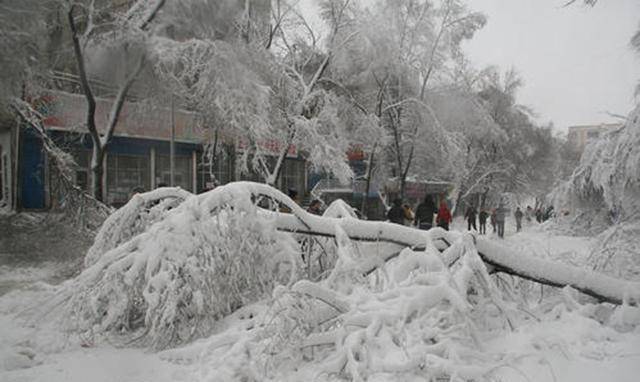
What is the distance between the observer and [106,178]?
20.2 m

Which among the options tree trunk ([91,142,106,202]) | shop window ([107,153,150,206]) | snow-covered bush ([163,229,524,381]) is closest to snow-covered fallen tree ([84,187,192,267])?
snow-covered bush ([163,229,524,381])

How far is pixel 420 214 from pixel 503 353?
9079 millimetres

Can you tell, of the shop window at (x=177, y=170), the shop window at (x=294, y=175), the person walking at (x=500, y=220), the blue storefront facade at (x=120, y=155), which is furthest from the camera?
the shop window at (x=294, y=175)

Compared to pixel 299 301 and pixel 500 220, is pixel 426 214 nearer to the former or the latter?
pixel 299 301

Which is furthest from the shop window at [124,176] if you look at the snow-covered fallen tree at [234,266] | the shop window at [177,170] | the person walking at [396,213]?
the snow-covered fallen tree at [234,266]

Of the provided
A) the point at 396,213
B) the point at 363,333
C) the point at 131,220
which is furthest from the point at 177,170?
the point at 363,333

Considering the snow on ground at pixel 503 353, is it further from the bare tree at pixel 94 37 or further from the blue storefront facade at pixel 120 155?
the bare tree at pixel 94 37

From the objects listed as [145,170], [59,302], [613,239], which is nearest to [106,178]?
[145,170]

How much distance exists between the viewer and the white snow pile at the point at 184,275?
15.5ft

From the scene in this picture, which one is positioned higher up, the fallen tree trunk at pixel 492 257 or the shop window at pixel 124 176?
the shop window at pixel 124 176

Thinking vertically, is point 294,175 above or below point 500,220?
above

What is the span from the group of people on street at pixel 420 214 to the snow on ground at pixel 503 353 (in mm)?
6996

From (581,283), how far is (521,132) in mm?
32538

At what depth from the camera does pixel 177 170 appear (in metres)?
23.4
